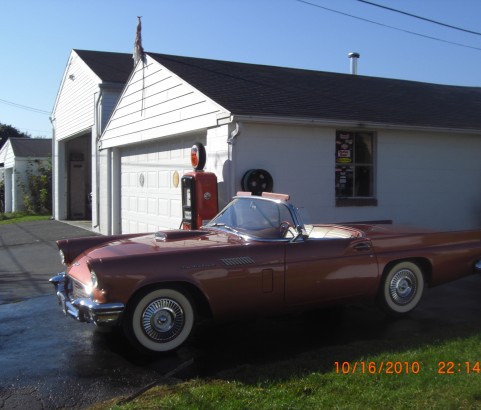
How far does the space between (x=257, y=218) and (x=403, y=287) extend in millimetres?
1918

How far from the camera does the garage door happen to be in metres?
11.4

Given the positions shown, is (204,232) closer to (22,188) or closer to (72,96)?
(72,96)

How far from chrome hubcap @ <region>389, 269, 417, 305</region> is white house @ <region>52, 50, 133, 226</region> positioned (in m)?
12.2

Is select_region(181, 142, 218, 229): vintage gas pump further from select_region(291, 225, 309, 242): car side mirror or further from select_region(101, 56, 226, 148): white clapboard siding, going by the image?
select_region(291, 225, 309, 242): car side mirror

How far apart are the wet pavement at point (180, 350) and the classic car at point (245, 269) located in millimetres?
296

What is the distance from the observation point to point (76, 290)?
5.52 m

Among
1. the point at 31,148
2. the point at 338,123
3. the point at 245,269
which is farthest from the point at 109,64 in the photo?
the point at 245,269

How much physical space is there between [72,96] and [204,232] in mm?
15485

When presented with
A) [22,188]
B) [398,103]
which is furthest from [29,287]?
[22,188]

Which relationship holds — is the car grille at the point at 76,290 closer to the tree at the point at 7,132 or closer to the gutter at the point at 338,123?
the gutter at the point at 338,123

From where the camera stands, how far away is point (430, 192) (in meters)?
11.5

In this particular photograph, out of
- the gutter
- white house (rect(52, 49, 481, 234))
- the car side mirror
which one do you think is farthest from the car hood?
the gutter

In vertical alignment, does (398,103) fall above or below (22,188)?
above

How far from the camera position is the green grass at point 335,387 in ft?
12.9
